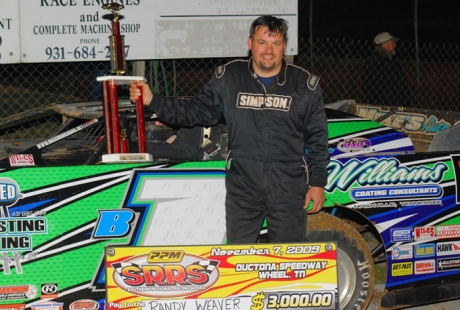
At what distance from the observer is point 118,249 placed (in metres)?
4.25

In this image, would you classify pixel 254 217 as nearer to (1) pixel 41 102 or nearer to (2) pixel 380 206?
(2) pixel 380 206

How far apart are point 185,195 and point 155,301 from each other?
2.31ft

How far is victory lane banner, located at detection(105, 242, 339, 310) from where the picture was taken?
427cm

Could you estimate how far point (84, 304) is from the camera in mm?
4652

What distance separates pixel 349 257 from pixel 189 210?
114cm

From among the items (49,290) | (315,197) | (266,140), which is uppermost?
(266,140)

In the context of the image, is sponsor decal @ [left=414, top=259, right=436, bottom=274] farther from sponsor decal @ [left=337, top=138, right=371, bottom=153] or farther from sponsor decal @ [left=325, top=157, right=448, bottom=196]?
sponsor decal @ [left=337, top=138, right=371, bottom=153]

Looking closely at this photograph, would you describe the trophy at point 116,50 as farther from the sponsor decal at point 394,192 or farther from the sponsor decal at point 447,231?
the sponsor decal at point 447,231

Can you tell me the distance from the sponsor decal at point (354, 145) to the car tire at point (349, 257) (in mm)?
680

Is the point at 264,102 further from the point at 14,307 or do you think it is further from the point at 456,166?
A: the point at 14,307

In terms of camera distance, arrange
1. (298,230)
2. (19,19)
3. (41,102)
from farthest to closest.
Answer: (41,102), (19,19), (298,230)

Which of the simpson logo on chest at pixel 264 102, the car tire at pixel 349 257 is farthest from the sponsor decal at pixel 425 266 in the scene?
the simpson logo on chest at pixel 264 102

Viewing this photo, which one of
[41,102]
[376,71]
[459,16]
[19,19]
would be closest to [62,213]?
[19,19]

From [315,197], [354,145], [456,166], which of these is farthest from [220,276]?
[456,166]
